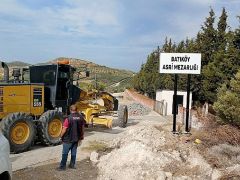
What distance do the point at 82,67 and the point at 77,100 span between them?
154cm

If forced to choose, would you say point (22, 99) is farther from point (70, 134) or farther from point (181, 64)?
point (181, 64)

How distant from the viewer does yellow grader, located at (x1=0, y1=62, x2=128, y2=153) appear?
1466cm

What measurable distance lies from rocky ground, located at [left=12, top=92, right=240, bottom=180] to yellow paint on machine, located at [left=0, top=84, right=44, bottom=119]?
1737 millimetres

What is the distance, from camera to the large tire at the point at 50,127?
15672 mm

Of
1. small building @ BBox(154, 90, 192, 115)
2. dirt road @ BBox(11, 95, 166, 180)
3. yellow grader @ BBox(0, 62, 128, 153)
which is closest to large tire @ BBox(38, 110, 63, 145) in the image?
yellow grader @ BBox(0, 62, 128, 153)

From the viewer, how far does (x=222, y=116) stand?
18562 millimetres

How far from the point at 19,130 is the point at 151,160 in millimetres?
5591

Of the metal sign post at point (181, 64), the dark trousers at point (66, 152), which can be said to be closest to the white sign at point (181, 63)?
the metal sign post at point (181, 64)

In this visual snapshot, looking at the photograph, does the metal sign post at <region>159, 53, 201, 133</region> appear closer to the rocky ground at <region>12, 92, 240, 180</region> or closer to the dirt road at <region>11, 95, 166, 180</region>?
the rocky ground at <region>12, 92, 240, 180</region>

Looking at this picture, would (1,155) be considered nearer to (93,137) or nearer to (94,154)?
(94,154)

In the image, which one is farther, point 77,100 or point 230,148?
point 77,100

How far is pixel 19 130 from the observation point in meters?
14.7

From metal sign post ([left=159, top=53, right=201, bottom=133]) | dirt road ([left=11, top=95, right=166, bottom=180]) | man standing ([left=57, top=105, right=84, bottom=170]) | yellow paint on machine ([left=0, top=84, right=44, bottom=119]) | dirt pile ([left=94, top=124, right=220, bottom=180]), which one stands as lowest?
dirt road ([left=11, top=95, right=166, bottom=180])

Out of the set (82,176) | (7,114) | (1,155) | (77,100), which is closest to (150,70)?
(77,100)
